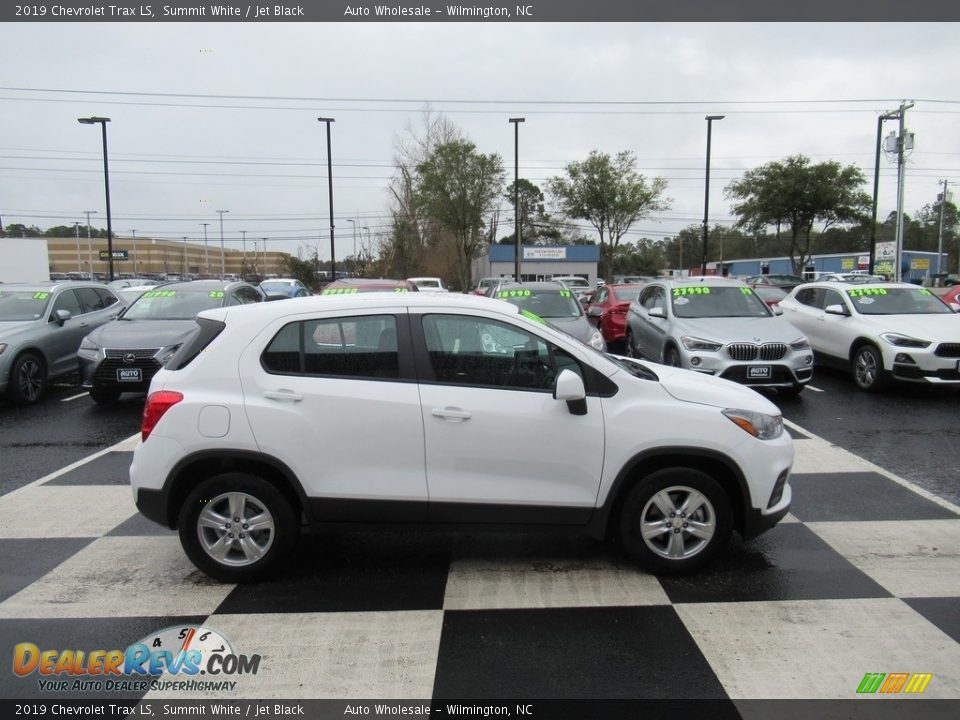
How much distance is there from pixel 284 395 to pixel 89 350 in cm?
665

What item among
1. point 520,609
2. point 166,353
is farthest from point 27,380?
point 520,609

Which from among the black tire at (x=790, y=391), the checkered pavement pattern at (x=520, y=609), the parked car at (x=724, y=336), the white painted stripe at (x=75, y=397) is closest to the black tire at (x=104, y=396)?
the white painted stripe at (x=75, y=397)

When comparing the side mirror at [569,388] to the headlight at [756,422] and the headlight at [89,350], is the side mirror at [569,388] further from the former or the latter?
the headlight at [89,350]

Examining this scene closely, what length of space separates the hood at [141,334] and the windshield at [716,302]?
23.9ft

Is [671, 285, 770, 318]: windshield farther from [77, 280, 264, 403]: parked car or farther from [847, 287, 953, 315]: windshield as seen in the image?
[77, 280, 264, 403]: parked car

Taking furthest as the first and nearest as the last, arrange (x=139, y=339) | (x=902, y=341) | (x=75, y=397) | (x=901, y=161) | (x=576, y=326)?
(x=901, y=161), (x=576, y=326), (x=75, y=397), (x=902, y=341), (x=139, y=339)

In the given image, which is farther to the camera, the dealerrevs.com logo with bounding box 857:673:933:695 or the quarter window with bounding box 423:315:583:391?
the quarter window with bounding box 423:315:583:391

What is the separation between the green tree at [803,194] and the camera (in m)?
31.9

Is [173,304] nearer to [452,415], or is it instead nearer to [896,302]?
[452,415]

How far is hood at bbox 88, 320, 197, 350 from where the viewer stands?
8.86m

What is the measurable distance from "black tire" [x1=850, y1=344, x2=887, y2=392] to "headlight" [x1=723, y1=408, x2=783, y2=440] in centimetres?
669

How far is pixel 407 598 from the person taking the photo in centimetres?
384

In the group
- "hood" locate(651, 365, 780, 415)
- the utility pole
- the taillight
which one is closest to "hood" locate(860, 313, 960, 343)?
"hood" locate(651, 365, 780, 415)

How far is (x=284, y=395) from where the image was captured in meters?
3.87
